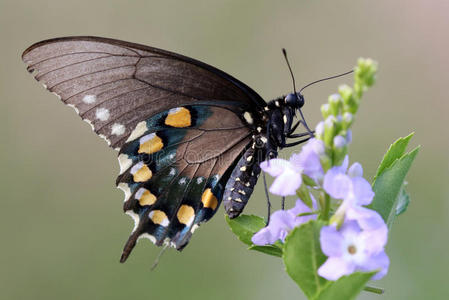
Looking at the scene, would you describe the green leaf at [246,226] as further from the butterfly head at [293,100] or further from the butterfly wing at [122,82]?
the butterfly wing at [122,82]

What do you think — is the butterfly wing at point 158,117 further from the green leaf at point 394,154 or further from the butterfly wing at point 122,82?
the green leaf at point 394,154

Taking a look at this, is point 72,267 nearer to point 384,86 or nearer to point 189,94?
point 189,94

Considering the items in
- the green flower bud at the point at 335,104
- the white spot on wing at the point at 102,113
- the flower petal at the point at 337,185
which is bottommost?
the flower petal at the point at 337,185

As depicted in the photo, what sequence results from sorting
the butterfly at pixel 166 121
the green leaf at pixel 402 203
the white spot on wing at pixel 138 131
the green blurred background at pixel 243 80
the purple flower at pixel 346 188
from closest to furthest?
1. the purple flower at pixel 346 188
2. the green leaf at pixel 402 203
3. the butterfly at pixel 166 121
4. the white spot on wing at pixel 138 131
5. the green blurred background at pixel 243 80

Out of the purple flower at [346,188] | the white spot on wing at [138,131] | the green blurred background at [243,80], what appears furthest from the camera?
the green blurred background at [243,80]

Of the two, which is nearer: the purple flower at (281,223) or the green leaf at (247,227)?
the purple flower at (281,223)

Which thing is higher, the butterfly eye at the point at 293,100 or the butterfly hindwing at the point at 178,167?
the butterfly eye at the point at 293,100

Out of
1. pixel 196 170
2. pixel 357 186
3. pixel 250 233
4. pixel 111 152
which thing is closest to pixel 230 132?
pixel 196 170

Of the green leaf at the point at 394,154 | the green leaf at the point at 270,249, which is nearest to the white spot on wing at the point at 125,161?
the green leaf at the point at 270,249
